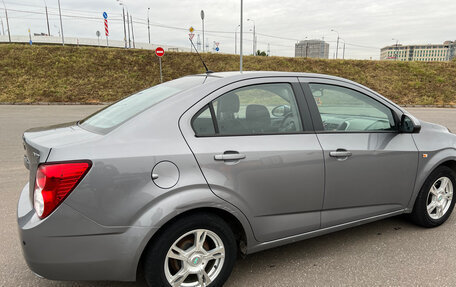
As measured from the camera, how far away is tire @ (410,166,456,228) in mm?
3197

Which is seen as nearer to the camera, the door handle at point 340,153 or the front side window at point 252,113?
the front side window at point 252,113

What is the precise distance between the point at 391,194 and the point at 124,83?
817 inches

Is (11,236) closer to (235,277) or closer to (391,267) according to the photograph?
(235,277)

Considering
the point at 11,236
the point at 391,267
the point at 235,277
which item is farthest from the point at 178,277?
the point at 11,236

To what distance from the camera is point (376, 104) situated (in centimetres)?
301

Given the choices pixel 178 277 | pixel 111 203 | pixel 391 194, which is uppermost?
pixel 111 203

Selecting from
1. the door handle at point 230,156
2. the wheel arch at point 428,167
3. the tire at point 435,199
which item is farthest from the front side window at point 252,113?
the tire at point 435,199

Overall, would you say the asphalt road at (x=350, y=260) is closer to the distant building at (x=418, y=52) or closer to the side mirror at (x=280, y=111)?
the side mirror at (x=280, y=111)

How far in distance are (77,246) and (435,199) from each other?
3.34 metres

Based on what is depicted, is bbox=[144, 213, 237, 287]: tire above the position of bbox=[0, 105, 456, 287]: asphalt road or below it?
above

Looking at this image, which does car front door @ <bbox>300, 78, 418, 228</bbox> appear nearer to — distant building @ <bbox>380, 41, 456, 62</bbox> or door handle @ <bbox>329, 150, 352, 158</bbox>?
door handle @ <bbox>329, 150, 352, 158</bbox>

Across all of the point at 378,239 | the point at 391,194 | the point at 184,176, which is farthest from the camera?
the point at 378,239

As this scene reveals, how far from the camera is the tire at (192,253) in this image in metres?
2.01

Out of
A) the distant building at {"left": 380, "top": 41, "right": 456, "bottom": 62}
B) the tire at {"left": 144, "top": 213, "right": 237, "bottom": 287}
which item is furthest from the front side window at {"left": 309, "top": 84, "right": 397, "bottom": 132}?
the distant building at {"left": 380, "top": 41, "right": 456, "bottom": 62}
